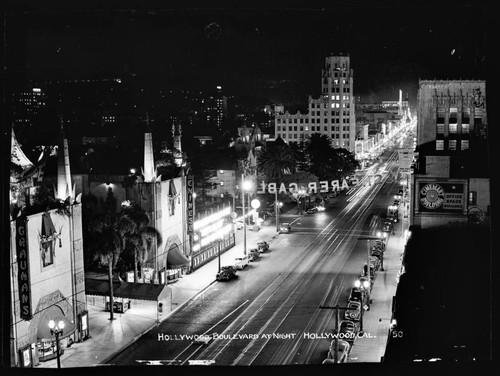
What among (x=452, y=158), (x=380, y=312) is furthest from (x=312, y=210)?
(x=452, y=158)

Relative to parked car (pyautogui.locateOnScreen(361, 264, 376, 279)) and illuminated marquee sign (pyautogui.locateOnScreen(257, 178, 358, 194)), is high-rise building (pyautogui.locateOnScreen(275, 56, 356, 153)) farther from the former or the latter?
parked car (pyautogui.locateOnScreen(361, 264, 376, 279))

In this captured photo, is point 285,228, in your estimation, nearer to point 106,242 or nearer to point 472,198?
point 106,242

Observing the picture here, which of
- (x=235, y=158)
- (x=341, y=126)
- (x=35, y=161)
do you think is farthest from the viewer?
(x=235, y=158)

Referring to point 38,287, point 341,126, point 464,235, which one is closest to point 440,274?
point 464,235

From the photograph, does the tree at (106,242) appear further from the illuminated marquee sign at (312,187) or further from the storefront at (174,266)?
the illuminated marquee sign at (312,187)

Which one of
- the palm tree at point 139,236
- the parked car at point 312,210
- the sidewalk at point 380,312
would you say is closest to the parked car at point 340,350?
the sidewalk at point 380,312

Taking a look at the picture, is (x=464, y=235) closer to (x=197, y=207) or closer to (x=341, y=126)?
(x=341, y=126)
